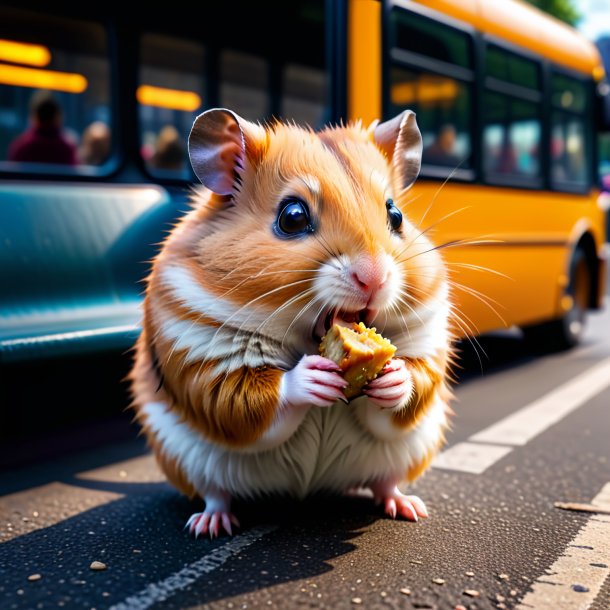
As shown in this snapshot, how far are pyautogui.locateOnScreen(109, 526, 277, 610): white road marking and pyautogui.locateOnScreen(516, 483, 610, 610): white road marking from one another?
926 millimetres

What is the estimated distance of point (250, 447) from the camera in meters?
2.50

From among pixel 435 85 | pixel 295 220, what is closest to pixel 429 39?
pixel 435 85

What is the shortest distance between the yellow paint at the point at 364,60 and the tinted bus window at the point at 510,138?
146 centimetres

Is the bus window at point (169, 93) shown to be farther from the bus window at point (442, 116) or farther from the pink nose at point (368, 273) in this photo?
the pink nose at point (368, 273)

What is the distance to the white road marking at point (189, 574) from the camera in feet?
7.60

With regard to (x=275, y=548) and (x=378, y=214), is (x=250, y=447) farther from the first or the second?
(x=378, y=214)

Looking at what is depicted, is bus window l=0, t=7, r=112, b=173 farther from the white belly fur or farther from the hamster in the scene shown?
the white belly fur

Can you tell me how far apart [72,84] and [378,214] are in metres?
4.97

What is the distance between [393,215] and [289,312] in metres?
0.45

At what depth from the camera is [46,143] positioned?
5.80 meters

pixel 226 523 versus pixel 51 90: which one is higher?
pixel 51 90

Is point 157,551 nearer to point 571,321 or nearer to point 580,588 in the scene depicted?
point 580,588

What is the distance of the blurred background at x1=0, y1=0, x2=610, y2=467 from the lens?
419 centimetres

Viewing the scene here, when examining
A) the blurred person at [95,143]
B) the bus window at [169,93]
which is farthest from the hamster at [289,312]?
the blurred person at [95,143]
